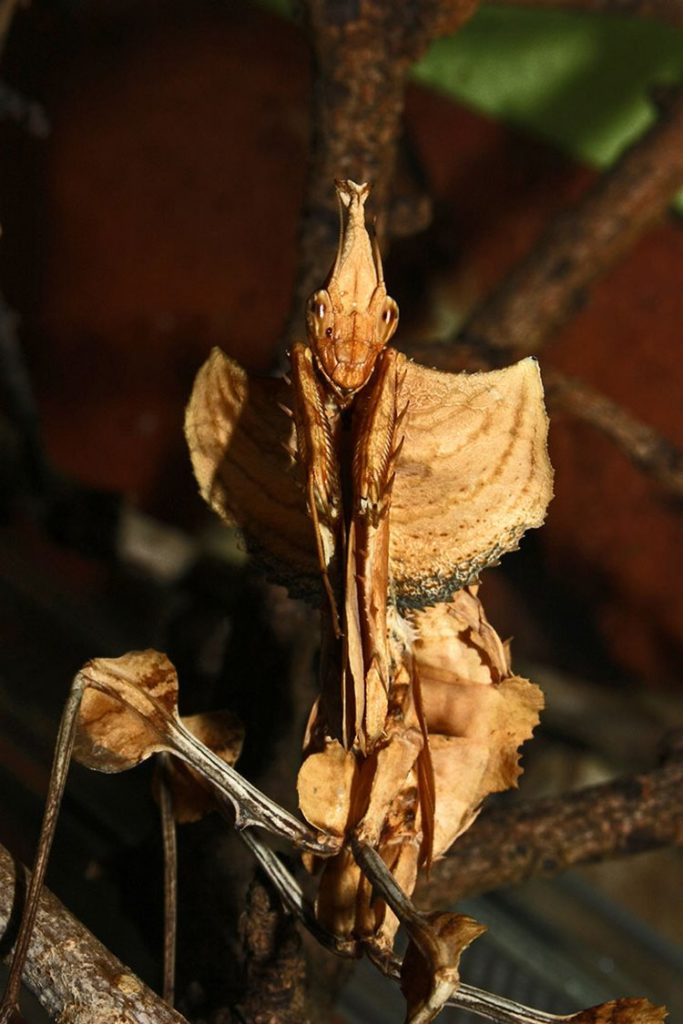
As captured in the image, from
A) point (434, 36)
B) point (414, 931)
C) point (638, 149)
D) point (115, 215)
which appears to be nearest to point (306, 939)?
point (414, 931)

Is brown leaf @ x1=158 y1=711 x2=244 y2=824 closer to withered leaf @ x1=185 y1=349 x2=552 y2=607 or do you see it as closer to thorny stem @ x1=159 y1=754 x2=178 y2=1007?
thorny stem @ x1=159 y1=754 x2=178 y2=1007

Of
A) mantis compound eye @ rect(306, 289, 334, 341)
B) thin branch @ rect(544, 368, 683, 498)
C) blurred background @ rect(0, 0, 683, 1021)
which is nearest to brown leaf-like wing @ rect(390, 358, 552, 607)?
mantis compound eye @ rect(306, 289, 334, 341)

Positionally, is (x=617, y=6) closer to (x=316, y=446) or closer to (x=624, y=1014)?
(x=316, y=446)

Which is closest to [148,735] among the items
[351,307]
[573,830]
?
[351,307]

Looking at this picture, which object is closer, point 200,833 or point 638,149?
point 200,833

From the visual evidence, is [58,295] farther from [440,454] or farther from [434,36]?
[440,454]

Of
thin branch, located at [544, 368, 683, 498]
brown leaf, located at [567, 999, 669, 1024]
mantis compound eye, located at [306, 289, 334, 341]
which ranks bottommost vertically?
brown leaf, located at [567, 999, 669, 1024]

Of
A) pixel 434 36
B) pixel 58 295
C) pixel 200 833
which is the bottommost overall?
pixel 200 833
